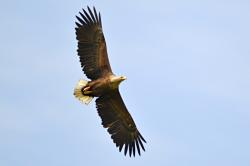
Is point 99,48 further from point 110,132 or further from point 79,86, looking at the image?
point 110,132

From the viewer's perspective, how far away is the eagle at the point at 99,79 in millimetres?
21938

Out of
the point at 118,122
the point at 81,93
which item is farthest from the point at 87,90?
the point at 118,122

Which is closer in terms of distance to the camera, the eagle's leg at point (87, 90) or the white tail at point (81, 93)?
the eagle's leg at point (87, 90)

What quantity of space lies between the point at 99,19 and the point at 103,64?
1.41m

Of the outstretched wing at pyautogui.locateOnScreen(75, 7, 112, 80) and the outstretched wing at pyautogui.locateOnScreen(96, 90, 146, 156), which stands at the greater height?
the outstretched wing at pyautogui.locateOnScreen(75, 7, 112, 80)

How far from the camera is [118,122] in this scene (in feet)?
74.8

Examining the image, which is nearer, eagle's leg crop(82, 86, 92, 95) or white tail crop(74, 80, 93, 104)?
eagle's leg crop(82, 86, 92, 95)

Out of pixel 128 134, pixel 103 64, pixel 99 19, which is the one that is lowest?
pixel 128 134

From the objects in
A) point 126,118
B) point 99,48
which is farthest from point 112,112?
point 99,48

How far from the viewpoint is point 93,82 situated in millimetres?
21938

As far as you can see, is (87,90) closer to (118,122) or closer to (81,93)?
(81,93)

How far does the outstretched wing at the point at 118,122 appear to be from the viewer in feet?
73.6

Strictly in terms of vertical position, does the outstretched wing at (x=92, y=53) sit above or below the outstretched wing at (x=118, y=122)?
above

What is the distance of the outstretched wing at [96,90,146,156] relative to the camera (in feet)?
73.6
